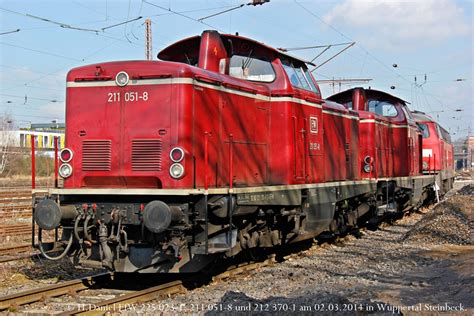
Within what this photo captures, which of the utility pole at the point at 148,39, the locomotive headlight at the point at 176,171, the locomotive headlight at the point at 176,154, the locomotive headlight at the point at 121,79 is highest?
the utility pole at the point at 148,39

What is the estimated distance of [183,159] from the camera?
293 inches

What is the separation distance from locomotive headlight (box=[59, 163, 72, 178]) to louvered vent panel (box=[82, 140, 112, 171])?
0.71 feet

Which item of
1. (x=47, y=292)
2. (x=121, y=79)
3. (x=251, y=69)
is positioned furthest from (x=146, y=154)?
(x=251, y=69)

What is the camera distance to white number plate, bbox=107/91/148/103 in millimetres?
7820

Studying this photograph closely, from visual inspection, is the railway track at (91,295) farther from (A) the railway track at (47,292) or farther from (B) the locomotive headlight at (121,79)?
(B) the locomotive headlight at (121,79)

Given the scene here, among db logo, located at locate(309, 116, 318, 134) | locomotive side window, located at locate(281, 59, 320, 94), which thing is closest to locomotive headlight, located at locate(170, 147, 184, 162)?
locomotive side window, located at locate(281, 59, 320, 94)

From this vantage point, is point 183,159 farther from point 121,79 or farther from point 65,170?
point 65,170

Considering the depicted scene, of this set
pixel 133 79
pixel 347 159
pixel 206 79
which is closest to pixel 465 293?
pixel 206 79

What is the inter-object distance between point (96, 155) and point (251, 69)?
326cm

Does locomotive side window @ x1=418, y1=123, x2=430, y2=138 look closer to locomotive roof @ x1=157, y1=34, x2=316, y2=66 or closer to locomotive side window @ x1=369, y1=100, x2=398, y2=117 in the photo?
locomotive side window @ x1=369, y1=100, x2=398, y2=117

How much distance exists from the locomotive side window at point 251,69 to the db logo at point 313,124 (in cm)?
142

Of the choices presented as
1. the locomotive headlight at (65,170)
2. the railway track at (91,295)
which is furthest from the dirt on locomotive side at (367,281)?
the locomotive headlight at (65,170)

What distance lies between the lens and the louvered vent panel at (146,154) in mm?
7660

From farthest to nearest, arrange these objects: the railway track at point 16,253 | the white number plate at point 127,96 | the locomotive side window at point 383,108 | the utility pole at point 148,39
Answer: the utility pole at point 148,39, the locomotive side window at point 383,108, the railway track at point 16,253, the white number plate at point 127,96
